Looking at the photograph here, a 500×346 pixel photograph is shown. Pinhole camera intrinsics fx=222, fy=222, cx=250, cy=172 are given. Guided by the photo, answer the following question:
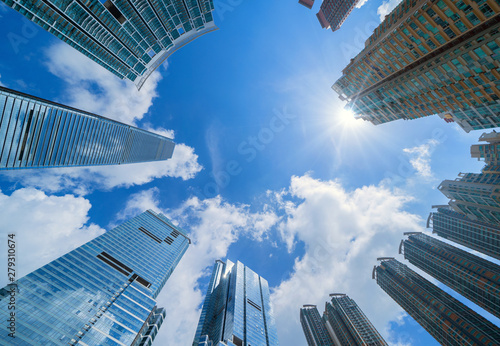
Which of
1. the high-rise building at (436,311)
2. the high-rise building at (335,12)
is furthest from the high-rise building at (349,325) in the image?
the high-rise building at (335,12)

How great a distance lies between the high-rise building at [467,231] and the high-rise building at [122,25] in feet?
623

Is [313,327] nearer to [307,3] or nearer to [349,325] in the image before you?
[349,325]

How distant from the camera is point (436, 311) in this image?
110 meters

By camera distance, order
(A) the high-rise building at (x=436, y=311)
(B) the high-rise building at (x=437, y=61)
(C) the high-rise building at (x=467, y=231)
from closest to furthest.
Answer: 1. (B) the high-rise building at (x=437, y=61)
2. (A) the high-rise building at (x=436, y=311)
3. (C) the high-rise building at (x=467, y=231)

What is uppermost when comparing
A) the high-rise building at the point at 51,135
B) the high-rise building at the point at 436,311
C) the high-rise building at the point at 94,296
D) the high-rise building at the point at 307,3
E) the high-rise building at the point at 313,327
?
the high-rise building at the point at 307,3

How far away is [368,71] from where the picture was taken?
226 feet

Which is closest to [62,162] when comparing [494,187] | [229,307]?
[229,307]

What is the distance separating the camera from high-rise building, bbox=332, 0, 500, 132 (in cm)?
4022

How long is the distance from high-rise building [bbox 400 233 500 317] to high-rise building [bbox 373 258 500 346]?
740cm

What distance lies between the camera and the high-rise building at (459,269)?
100125mm

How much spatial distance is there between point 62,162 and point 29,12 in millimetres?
52813

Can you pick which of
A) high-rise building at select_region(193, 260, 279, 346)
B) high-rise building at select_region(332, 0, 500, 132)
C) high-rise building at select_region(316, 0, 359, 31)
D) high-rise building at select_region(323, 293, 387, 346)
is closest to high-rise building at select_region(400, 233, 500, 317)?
high-rise building at select_region(323, 293, 387, 346)

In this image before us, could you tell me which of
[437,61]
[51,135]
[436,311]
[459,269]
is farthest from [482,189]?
[51,135]

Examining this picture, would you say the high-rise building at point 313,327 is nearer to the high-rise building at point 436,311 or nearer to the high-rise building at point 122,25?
the high-rise building at point 436,311
